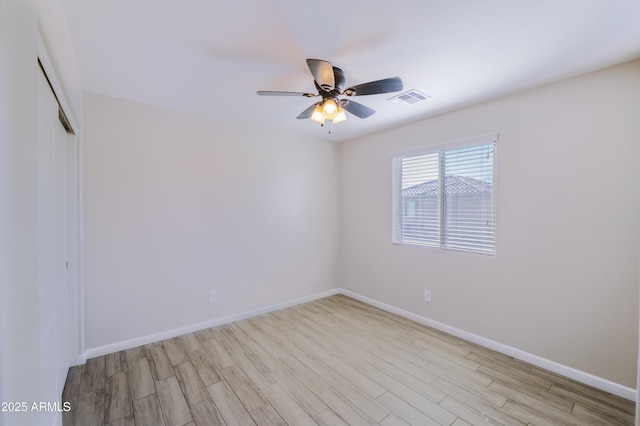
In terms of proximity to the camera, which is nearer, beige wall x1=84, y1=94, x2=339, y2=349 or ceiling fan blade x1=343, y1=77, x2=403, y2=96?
ceiling fan blade x1=343, y1=77, x2=403, y2=96

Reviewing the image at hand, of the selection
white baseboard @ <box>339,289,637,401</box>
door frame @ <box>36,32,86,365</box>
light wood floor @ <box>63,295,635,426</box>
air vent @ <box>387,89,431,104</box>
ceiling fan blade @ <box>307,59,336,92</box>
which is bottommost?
light wood floor @ <box>63,295,635,426</box>

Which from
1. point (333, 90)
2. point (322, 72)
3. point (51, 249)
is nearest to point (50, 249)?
point (51, 249)

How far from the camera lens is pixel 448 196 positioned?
3.02m

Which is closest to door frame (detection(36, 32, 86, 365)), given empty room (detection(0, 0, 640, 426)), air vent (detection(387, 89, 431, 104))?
empty room (detection(0, 0, 640, 426))

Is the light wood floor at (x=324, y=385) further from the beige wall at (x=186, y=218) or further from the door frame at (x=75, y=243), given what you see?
the beige wall at (x=186, y=218)

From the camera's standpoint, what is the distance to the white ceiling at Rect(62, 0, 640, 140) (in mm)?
1446

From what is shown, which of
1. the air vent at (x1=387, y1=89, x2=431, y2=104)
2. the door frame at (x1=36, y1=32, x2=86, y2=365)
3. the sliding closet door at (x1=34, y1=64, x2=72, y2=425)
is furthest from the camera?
the air vent at (x1=387, y1=89, x2=431, y2=104)

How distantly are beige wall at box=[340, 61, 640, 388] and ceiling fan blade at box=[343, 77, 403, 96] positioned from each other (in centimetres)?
142

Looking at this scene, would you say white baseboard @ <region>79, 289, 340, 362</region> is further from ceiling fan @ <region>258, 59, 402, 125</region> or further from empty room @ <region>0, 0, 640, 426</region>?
ceiling fan @ <region>258, 59, 402, 125</region>

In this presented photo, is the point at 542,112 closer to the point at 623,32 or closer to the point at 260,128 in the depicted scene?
the point at 623,32

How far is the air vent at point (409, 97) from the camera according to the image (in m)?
2.47

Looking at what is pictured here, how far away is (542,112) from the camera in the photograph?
7.59ft

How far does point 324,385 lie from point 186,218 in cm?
221

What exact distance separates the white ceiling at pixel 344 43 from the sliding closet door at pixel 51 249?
1.84 ft
